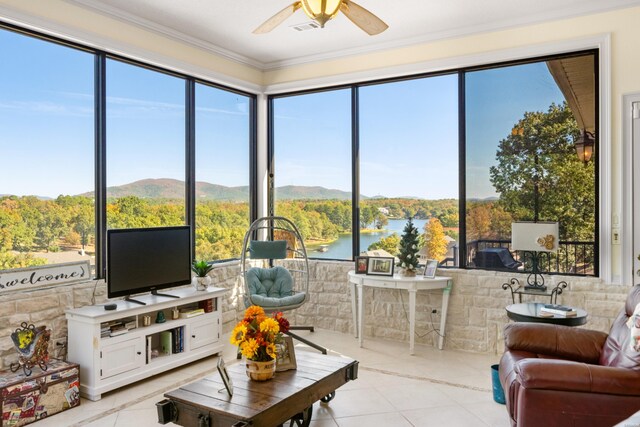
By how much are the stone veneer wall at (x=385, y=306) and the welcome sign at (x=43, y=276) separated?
54 millimetres

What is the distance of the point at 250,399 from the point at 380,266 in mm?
2598

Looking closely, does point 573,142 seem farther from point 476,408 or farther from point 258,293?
point 258,293

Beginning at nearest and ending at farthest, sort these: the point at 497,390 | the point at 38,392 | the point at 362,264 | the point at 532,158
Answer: the point at 38,392 → the point at 497,390 → the point at 532,158 → the point at 362,264

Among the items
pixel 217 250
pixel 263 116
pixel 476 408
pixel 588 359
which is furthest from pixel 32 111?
pixel 588 359

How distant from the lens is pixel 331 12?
2.77 meters

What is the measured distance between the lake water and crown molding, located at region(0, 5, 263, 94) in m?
2.06

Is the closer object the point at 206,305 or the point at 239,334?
the point at 239,334

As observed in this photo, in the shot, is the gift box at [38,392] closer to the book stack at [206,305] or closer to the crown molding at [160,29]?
the book stack at [206,305]

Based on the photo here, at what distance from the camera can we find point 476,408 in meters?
3.39

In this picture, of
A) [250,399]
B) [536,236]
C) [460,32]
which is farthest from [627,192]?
[250,399]

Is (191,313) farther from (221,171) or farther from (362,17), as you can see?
(362,17)

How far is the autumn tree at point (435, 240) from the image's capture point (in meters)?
5.00

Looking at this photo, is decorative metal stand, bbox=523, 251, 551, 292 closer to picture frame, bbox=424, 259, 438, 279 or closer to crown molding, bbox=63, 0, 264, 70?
picture frame, bbox=424, 259, 438, 279

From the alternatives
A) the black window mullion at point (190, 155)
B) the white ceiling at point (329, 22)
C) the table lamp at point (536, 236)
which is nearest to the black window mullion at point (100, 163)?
the white ceiling at point (329, 22)
